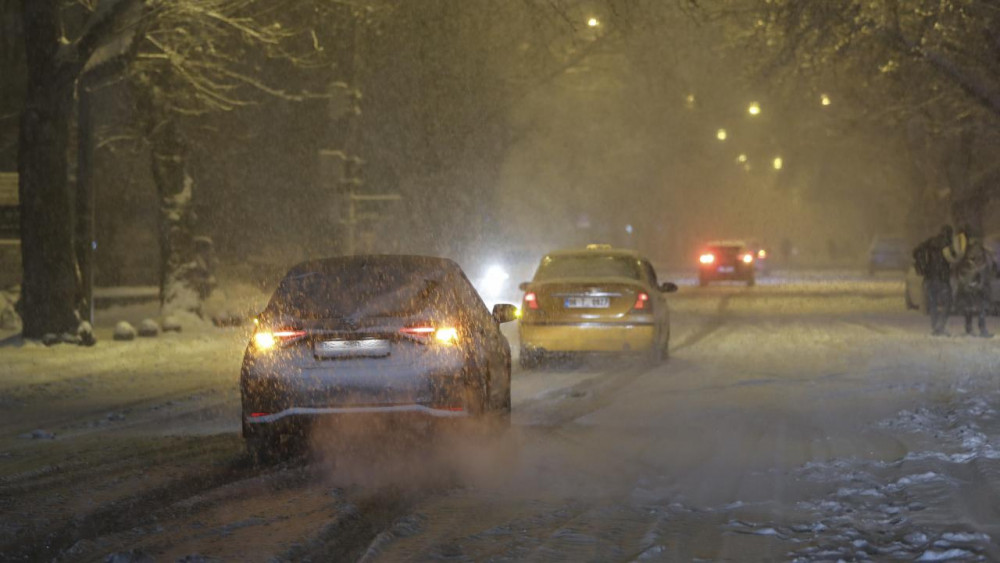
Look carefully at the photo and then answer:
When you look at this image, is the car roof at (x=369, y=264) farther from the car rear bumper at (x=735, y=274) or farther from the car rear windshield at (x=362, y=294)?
the car rear bumper at (x=735, y=274)

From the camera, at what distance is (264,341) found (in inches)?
336

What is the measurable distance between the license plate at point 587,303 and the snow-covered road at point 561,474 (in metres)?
0.96

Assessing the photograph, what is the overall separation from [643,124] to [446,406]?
2144 inches

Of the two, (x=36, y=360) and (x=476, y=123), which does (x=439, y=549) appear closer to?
(x=36, y=360)

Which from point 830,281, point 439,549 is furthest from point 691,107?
point 439,549

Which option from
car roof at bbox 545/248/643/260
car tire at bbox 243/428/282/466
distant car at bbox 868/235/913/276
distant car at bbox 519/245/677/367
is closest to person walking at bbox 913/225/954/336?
car roof at bbox 545/248/643/260

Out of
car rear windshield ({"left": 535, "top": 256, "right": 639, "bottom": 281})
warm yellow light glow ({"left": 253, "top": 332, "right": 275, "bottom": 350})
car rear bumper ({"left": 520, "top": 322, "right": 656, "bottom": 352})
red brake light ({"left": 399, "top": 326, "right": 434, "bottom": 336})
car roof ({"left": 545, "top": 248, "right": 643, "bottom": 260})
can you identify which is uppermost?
car roof ({"left": 545, "top": 248, "right": 643, "bottom": 260})

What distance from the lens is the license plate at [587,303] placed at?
1566 cm

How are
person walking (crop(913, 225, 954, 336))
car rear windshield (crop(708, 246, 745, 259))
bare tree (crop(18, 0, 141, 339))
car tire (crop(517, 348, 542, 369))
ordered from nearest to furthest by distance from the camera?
car tire (crop(517, 348, 542, 369)), bare tree (crop(18, 0, 141, 339)), person walking (crop(913, 225, 954, 336)), car rear windshield (crop(708, 246, 745, 259))

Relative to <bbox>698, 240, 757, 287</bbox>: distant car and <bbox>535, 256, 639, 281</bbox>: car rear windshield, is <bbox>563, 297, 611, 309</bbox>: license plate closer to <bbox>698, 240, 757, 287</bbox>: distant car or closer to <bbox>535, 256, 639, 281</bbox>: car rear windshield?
<bbox>535, 256, 639, 281</bbox>: car rear windshield

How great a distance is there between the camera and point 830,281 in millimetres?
48062

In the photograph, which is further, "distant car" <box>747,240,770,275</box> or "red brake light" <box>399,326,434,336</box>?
"distant car" <box>747,240,770,275</box>

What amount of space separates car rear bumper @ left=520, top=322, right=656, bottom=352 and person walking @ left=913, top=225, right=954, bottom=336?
22.4 feet

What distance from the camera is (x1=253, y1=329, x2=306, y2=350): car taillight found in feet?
27.8
